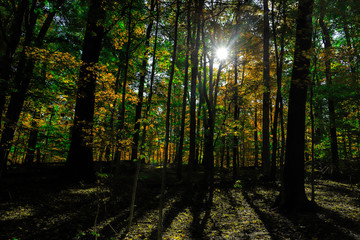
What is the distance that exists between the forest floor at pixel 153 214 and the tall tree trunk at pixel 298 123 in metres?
0.61

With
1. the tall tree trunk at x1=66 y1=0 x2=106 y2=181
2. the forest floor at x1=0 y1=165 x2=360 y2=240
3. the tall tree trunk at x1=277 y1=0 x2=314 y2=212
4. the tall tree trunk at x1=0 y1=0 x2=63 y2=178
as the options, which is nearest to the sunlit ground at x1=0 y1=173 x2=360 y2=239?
the forest floor at x1=0 y1=165 x2=360 y2=240

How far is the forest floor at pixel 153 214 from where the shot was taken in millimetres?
4598

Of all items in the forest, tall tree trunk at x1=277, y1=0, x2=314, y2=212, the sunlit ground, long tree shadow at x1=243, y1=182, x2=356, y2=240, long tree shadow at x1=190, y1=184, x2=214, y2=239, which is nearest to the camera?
long tree shadow at x1=243, y1=182, x2=356, y2=240

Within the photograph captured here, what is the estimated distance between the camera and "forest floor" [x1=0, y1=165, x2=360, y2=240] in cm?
460

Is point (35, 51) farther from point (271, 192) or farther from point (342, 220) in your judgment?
point (271, 192)

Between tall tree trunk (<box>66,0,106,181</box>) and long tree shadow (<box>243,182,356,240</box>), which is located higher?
tall tree trunk (<box>66,0,106,181</box>)

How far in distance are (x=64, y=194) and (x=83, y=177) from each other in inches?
52.4

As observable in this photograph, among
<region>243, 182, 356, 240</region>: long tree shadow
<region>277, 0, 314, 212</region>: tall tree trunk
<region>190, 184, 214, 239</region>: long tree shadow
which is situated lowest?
<region>190, 184, 214, 239</region>: long tree shadow

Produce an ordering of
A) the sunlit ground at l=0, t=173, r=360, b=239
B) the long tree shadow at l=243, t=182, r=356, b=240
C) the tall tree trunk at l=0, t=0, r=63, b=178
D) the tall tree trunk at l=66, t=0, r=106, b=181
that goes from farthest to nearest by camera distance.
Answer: the tall tree trunk at l=66, t=0, r=106, b=181 → the tall tree trunk at l=0, t=0, r=63, b=178 → the sunlit ground at l=0, t=173, r=360, b=239 → the long tree shadow at l=243, t=182, r=356, b=240

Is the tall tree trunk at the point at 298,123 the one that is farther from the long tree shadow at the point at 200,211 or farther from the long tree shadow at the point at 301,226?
the long tree shadow at the point at 200,211

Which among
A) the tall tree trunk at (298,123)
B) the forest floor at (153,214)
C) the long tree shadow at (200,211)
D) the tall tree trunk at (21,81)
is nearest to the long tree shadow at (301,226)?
the forest floor at (153,214)

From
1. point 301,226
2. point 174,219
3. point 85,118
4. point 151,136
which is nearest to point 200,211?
point 174,219

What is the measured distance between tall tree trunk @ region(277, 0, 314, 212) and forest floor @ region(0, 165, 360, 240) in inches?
24.0

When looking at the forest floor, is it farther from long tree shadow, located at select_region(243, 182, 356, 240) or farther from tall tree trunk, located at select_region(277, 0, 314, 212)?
tall tree trunk, located at select_region(277, 0, 314, 212)
